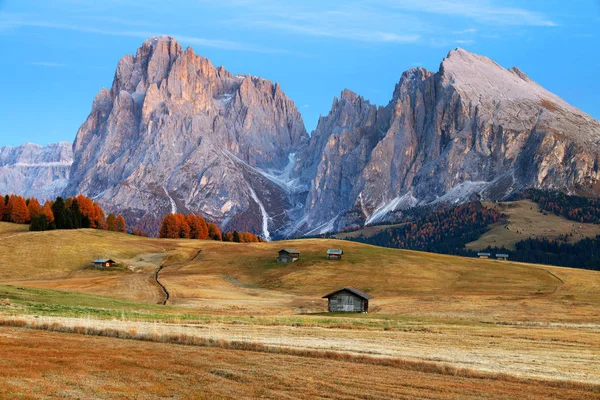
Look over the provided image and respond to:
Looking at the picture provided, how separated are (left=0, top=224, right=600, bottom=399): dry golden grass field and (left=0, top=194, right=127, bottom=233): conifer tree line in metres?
9.90

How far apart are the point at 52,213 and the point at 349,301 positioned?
387 feet

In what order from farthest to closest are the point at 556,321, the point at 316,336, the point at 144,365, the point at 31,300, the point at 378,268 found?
1. the point at 378,268
2. the point at 556,321
3. the point at 31,300
4. the point at 316,336
5. the point at 144,365

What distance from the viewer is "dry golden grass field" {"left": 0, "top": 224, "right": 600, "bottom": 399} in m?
26.9

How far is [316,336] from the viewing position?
50.0 meters

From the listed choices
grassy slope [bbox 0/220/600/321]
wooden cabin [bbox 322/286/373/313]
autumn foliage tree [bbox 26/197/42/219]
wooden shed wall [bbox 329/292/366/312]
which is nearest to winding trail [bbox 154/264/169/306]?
grassy slope [bbox 0/220/600/321]

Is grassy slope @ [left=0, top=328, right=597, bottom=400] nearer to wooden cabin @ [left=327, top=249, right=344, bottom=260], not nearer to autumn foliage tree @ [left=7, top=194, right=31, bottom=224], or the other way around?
wooden cabin @ [left=327, top=249, right=344, bottom=260]

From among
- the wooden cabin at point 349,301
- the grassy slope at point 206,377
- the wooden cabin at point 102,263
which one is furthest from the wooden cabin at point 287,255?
the grassy slope at point 206,377

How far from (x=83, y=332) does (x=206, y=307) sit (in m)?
45.0

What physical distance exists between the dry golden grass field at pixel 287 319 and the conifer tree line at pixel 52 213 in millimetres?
9899

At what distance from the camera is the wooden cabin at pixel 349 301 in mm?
91688

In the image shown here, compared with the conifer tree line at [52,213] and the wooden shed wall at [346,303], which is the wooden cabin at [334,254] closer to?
the wooden shed wall at [346,303]

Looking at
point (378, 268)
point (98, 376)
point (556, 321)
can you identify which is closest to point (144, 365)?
point (98, 376)

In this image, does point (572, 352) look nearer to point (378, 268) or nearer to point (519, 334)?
point (519, 334)

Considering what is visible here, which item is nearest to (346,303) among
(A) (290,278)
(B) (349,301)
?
(B) (349,301)
